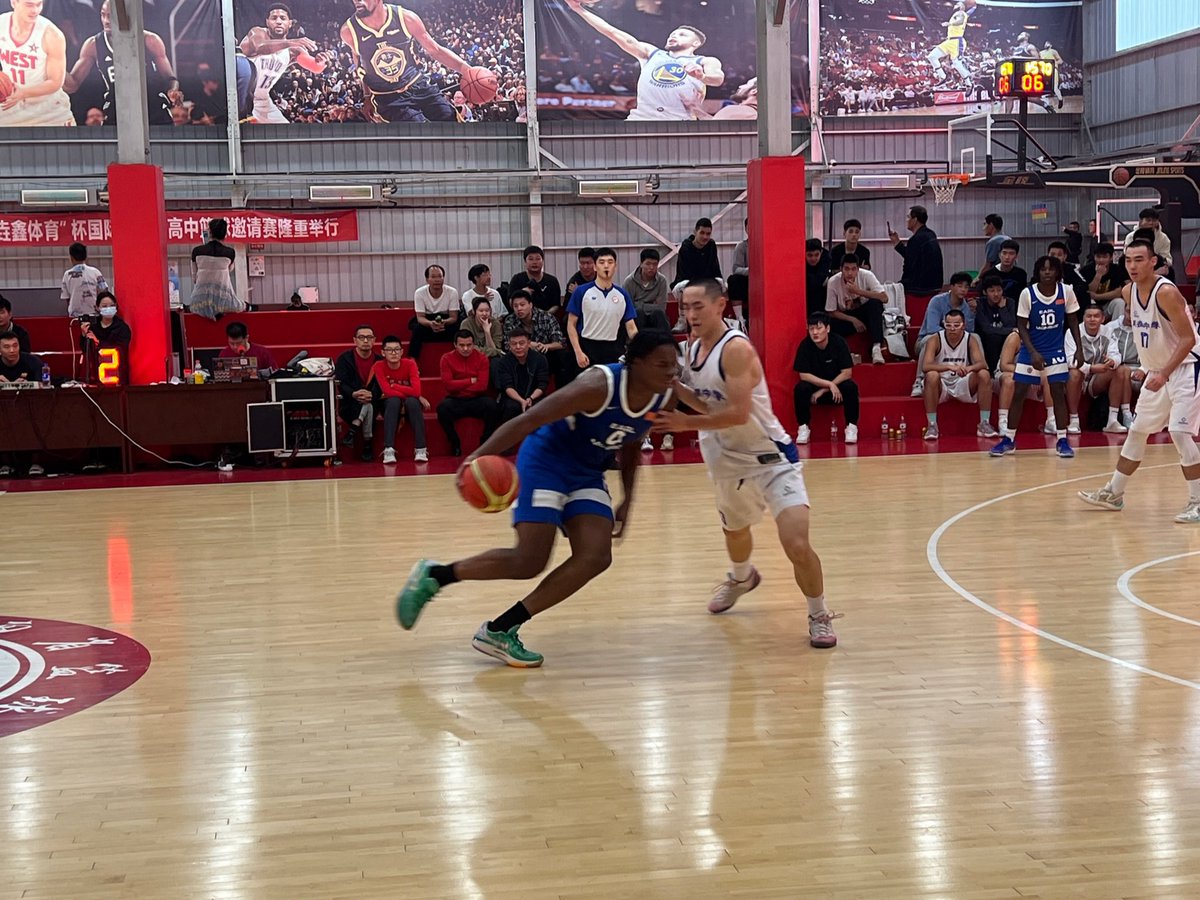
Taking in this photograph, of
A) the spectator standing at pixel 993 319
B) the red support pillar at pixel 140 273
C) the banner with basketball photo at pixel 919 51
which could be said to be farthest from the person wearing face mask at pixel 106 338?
the banner with basketball photo at pixel 919 51

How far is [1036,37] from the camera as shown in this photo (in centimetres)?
2147

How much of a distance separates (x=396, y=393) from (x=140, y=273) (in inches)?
117

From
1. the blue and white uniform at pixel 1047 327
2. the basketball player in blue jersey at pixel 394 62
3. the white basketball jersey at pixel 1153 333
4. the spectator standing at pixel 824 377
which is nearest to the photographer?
the white basketball jersey at pixel 1153 333

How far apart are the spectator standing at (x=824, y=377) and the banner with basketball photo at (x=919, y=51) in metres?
9.22

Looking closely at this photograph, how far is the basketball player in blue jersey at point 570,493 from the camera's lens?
15.3 feet

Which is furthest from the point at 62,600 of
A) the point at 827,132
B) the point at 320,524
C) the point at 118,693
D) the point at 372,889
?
the point at 827,132

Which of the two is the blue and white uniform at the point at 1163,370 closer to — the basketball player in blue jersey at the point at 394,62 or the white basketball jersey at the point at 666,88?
the white basketball jersey at the point at 666,88

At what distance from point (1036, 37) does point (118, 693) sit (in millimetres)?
20713

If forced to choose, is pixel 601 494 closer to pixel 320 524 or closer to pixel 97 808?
pixel 97 808

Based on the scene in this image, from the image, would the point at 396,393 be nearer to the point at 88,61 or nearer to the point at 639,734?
the point at 639,734

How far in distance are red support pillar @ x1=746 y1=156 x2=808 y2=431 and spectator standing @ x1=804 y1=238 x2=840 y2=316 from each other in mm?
266

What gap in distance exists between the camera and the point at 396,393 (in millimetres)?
12383

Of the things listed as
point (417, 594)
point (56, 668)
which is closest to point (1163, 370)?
point (417, 594)

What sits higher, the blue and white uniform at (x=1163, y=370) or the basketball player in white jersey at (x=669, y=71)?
the basketball player in white jersey at (x=669, y=71)
